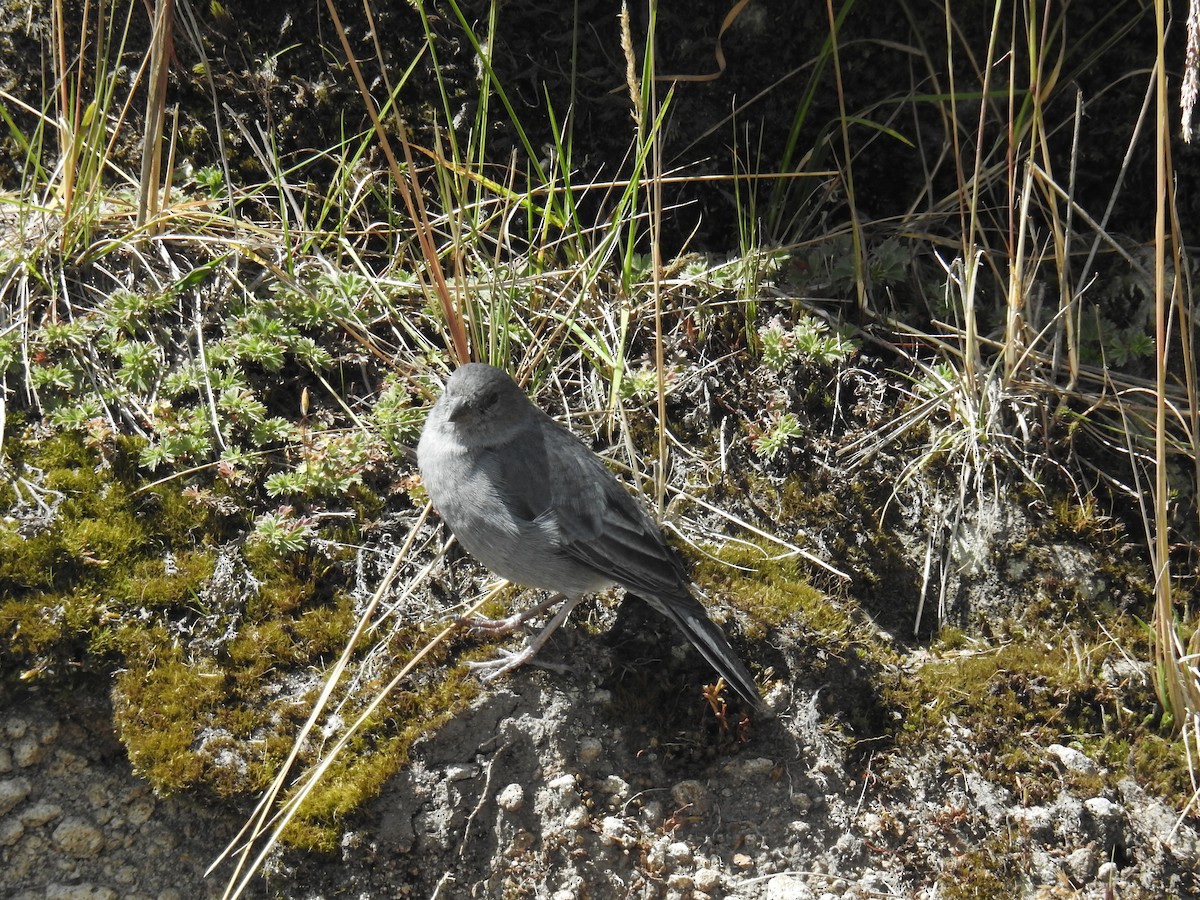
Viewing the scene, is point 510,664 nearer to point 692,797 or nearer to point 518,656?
point 518,656

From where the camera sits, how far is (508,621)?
4645 millimetres

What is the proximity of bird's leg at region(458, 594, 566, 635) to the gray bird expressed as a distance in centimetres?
1

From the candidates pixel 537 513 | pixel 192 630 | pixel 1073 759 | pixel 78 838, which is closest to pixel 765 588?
pixel 537 513

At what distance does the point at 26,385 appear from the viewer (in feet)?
16.1

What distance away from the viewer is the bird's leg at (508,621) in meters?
4.62

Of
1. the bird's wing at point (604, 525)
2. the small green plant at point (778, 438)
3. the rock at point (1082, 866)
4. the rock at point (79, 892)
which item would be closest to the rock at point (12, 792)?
the rock at point (79, 892)

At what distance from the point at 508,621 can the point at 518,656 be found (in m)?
0.23

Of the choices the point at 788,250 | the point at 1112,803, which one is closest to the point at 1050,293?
the point at 788,250

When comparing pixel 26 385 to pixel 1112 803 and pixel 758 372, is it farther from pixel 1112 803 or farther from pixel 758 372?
pixel 1112 803

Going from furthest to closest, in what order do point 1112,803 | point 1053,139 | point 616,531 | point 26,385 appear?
point 1053,139 → point 26,385 → point 616,531 → point 1112,803

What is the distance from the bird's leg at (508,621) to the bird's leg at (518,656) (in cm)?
9

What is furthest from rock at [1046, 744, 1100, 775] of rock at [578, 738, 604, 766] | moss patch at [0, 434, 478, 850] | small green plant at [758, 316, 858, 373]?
moss patch at [0, 434, 478, 850]

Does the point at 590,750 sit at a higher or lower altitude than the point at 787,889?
higher

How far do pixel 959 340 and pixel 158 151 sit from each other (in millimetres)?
4226
